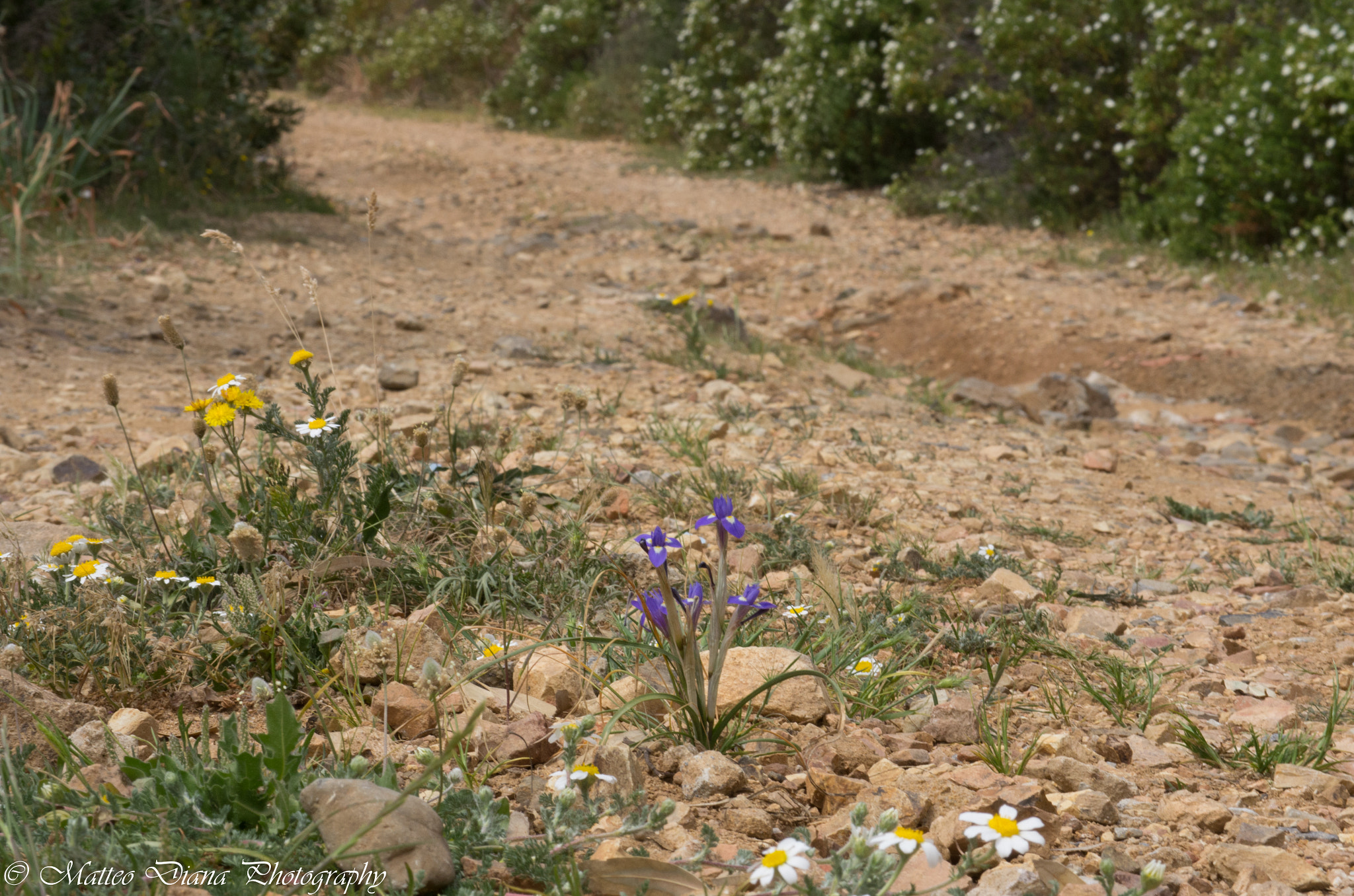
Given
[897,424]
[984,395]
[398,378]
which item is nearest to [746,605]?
[897,424]

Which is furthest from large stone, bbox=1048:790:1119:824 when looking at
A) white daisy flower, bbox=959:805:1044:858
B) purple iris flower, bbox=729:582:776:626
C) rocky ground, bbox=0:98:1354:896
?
purple iris flower, bbox=729:582:776:626

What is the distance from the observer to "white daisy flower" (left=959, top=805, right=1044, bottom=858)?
1.15 m

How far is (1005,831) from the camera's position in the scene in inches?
46.8

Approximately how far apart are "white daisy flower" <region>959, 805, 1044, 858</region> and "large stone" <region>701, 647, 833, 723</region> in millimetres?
523

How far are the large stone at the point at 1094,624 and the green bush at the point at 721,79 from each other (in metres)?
9.20

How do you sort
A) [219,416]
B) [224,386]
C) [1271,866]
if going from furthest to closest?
[224,386], [219,416], [1271,866]

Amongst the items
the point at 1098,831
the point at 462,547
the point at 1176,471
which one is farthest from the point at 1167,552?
the point at 462,547

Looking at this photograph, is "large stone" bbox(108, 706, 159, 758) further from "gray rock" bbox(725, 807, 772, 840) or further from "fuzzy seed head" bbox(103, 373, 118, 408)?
"gray rock" bbox(725, 807, 772, 840)

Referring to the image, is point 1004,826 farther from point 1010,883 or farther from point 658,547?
point 658,547

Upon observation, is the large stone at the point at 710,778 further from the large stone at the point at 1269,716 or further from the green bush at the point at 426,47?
the green bush at the point at 426,47

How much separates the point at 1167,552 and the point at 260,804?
8.27 feet

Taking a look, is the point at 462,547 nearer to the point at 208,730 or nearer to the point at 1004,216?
the point at 208,730

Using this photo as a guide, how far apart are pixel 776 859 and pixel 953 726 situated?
0.70m

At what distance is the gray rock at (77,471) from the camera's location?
2854mm
